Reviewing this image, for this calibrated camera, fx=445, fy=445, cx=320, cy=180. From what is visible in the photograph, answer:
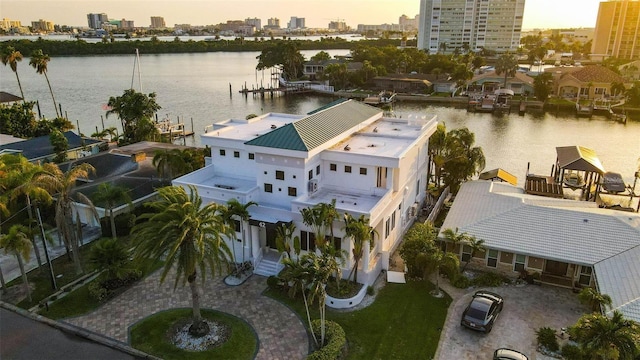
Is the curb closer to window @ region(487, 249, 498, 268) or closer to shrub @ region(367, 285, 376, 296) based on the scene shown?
shrub @ region(367, 285, 376, 296)

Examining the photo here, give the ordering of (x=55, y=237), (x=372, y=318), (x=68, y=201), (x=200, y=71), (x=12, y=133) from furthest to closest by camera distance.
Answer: (x=200, y=71), (x=12, y=133), (x=55, y=237), (x=68, y=201), (x=372, y=318)

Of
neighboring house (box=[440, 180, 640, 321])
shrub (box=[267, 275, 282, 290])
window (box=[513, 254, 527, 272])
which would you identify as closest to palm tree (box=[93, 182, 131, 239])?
shrub (box=[267, 275, 282, 290])

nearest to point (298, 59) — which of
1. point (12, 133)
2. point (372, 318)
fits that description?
point (12, 133)

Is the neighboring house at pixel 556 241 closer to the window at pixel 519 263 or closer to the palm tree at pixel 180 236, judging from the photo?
the window at pixel 519 263

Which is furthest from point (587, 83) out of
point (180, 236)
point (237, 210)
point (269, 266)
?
point (180, 236)

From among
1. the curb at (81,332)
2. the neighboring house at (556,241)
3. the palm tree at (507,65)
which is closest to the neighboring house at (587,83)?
the palm tree at (507,65)

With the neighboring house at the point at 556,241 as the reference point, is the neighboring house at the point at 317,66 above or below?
above

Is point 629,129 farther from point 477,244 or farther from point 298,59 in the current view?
point 298,59
